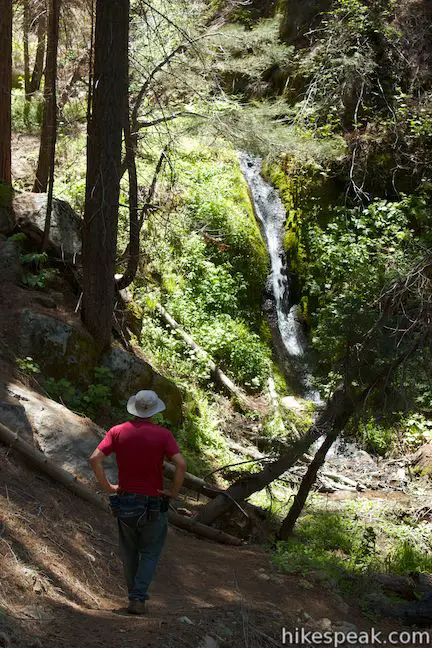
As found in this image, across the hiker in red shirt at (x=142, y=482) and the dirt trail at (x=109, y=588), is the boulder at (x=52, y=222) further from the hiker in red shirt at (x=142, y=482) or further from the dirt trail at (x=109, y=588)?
the hiker in red shirt at (x=142, y=482)

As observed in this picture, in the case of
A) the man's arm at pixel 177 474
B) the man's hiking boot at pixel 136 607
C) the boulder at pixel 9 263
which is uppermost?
the boulder at pixel 9 263

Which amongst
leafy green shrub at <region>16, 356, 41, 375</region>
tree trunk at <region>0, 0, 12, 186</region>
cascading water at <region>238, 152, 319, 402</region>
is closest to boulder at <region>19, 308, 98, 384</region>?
leafy green shrub at <region>16, 356, 41, 375</region>

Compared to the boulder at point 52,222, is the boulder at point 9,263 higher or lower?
lower

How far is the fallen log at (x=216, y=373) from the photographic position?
45.8 feet

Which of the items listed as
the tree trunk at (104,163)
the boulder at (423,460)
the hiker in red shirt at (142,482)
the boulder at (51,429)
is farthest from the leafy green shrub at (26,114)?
the hiker in red shirt at (142,482)

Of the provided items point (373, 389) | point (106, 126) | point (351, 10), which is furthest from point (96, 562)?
point (351, 10)

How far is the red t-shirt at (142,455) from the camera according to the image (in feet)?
16.2

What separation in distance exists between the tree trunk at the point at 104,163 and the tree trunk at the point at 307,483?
3.96 meters

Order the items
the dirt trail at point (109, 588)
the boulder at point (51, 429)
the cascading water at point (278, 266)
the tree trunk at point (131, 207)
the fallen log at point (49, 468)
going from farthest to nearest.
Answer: the cascading water at point (278, 266) → the tree trunk at point (131, 207) → the boulder at point (51, 429) → the fallen log at point (49, 468) → the dirt trail at point (109, 588)

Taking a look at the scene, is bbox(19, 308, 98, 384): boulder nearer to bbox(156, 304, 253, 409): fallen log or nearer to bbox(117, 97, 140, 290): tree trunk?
bbox(117, 97, 140, 290): tree trunk

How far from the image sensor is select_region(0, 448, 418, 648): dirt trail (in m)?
4.21

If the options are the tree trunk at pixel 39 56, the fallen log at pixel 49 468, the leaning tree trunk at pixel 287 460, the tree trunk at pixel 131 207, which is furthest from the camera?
the tree trunk at pixel 39 56

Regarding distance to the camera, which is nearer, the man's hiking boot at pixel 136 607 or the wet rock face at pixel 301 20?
the man's hiking boot at pixel 136 607

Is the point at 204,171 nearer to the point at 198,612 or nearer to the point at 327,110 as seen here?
the point at 327,110
